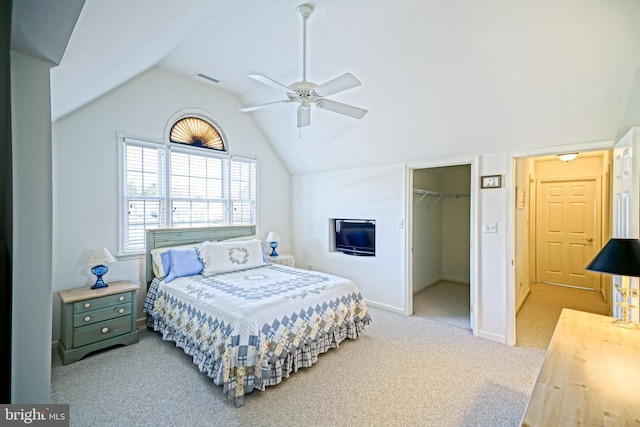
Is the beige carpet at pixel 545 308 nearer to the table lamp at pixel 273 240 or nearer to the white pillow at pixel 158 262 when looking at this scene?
the table lamp at pixel 273 240

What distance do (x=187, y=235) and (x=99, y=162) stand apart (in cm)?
132

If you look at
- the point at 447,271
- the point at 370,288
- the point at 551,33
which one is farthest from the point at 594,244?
the point at 551,33

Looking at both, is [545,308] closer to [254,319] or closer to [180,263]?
[254,319]

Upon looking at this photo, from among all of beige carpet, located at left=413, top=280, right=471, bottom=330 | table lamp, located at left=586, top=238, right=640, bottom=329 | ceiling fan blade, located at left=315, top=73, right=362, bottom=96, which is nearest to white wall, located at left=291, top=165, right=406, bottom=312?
beige carpet, located at left=413, top=280, right=471, bottom=330

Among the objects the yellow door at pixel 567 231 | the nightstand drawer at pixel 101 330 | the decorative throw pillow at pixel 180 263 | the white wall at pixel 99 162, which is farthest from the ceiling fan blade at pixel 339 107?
the yellow door at pixel 567 231

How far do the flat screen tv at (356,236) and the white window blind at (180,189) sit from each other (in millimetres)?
1533

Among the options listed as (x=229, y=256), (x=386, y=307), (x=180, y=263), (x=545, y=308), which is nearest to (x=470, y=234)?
(x=386, y=307)

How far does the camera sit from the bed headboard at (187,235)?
3.66 m

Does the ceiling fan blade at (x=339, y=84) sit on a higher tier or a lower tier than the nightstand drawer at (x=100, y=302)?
higher

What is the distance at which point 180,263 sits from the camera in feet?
11.4

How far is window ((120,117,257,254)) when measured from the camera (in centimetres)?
363

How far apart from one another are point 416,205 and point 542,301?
2507 millimetres

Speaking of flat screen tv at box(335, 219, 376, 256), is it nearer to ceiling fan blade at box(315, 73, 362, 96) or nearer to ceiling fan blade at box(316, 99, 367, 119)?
ceiling fan blade at box(316, 99, 367, 119)

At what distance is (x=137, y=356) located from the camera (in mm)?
2914
